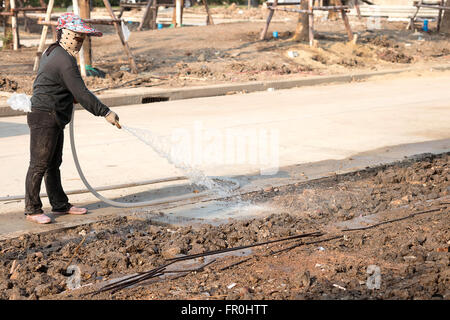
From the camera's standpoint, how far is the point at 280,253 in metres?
5.67

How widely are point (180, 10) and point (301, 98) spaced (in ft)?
39.1

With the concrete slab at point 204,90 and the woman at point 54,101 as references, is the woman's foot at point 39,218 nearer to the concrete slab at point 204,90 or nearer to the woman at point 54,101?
the woman at point 54,101

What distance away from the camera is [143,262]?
215 inches

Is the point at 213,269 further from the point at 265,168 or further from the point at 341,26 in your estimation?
the point at 341,26

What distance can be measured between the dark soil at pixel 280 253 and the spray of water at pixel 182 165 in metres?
0.42

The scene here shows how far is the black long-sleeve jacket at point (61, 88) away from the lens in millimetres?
6406

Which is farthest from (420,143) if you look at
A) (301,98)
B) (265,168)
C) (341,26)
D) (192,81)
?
(341,26)

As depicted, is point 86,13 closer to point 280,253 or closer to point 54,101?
point 54,101

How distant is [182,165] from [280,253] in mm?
3179

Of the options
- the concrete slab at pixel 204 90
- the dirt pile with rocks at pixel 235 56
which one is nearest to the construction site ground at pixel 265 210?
the concrete slab at pixel 204 90

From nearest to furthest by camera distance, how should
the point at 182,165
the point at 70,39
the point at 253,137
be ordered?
the point at 70,39, the point at 182,165, the point at 253,137

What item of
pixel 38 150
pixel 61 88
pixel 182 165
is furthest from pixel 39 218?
pixel 182 165

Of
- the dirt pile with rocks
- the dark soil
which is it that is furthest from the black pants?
the dirt pile with rocks

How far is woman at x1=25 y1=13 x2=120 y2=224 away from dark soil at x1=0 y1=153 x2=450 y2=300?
646 millimetres
